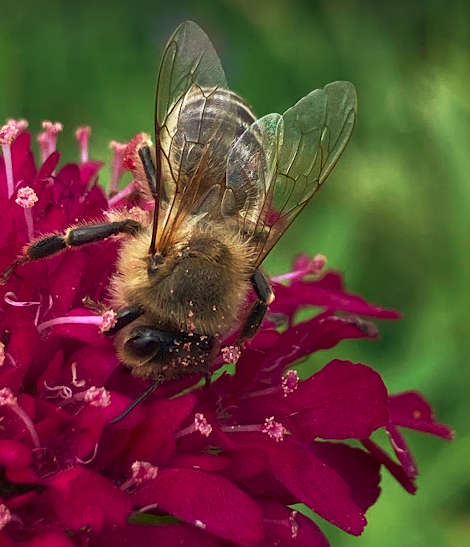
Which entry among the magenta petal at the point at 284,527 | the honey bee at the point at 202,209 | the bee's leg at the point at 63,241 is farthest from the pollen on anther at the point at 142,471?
the bee's leg at the point at 63,241

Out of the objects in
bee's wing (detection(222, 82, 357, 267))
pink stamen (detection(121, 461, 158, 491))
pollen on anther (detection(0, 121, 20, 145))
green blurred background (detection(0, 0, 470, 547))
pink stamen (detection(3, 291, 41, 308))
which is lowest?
green blurred background (detection(0, 0, 470, 547))

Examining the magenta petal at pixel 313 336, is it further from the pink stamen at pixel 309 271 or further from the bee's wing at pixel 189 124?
the bee's wing at pixel 189 124

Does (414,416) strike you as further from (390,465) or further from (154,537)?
(154,537)

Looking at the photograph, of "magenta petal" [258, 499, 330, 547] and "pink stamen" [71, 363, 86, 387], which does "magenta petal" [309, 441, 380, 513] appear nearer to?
"magenta petal" [258, 499, 330, 547]

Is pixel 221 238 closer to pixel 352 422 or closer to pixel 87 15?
pixel 352 422

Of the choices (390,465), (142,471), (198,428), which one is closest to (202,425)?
(198,428)

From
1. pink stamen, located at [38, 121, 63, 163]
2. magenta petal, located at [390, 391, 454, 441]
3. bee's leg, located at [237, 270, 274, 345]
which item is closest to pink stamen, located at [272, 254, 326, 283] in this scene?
magenta petal, located at [390, 391, 454, 441]

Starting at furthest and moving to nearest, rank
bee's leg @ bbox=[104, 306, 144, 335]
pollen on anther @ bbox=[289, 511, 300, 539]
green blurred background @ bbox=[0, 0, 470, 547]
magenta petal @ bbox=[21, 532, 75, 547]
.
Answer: green blurred background @ bbox=[0, 0, 470, 547] < pollen on anther @ bbox=[289, 511, 300, 539] < bee's leg @ bbox=[104, 306, 144, 335] < magenta petal @ bbox=[21, 532, 75, 547]
